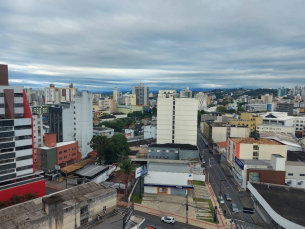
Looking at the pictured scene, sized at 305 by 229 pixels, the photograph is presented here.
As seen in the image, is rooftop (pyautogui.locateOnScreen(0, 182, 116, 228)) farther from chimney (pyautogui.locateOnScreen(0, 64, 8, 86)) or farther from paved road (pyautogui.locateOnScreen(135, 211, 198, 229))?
chimney (pyautogui.locateOnScreen(0, 64, 8, 86))

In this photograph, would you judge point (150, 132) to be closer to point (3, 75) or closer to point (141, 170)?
point (141, 170)

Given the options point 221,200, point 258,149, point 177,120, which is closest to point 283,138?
point 258,149

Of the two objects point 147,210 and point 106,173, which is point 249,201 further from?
point 106,173

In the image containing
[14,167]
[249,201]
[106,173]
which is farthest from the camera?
[106,173]

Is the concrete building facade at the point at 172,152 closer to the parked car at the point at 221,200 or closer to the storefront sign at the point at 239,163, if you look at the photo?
the storefront sign at the point at 239,163

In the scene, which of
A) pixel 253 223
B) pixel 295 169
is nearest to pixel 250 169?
pixel 295 169

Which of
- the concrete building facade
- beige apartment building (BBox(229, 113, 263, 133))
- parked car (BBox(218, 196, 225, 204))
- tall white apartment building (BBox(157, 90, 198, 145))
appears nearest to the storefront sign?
parked car (BBox(218, 196, 225, 204))
